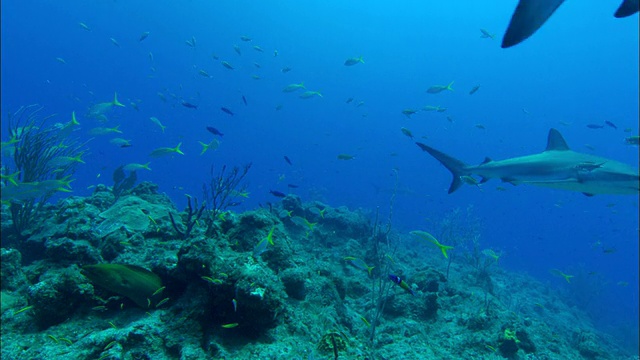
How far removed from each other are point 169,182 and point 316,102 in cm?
6358

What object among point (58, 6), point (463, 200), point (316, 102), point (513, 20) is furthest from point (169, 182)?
point (513, 20)

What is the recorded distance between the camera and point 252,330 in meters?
3.77

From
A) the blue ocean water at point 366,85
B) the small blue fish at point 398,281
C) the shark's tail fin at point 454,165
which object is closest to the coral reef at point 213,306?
the small blue fish at point 398,281

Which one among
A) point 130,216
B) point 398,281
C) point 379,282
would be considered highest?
point 398,281

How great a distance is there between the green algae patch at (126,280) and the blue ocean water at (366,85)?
2182 inches

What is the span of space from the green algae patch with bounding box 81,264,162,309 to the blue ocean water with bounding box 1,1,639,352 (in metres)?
55.4

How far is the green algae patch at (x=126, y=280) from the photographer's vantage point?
382 centimetres

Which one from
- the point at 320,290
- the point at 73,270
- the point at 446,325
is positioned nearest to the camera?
the point at 73,270

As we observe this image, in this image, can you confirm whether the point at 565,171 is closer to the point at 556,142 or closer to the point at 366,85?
the point at 556,142

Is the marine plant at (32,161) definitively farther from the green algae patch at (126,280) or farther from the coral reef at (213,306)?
the green algae patch at (126,280)

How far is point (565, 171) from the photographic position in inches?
161

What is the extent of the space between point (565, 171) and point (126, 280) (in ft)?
18.7

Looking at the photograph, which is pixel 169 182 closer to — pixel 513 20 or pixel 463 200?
pixel 463 200

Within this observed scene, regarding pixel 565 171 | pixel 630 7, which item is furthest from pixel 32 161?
pixel 565 171
